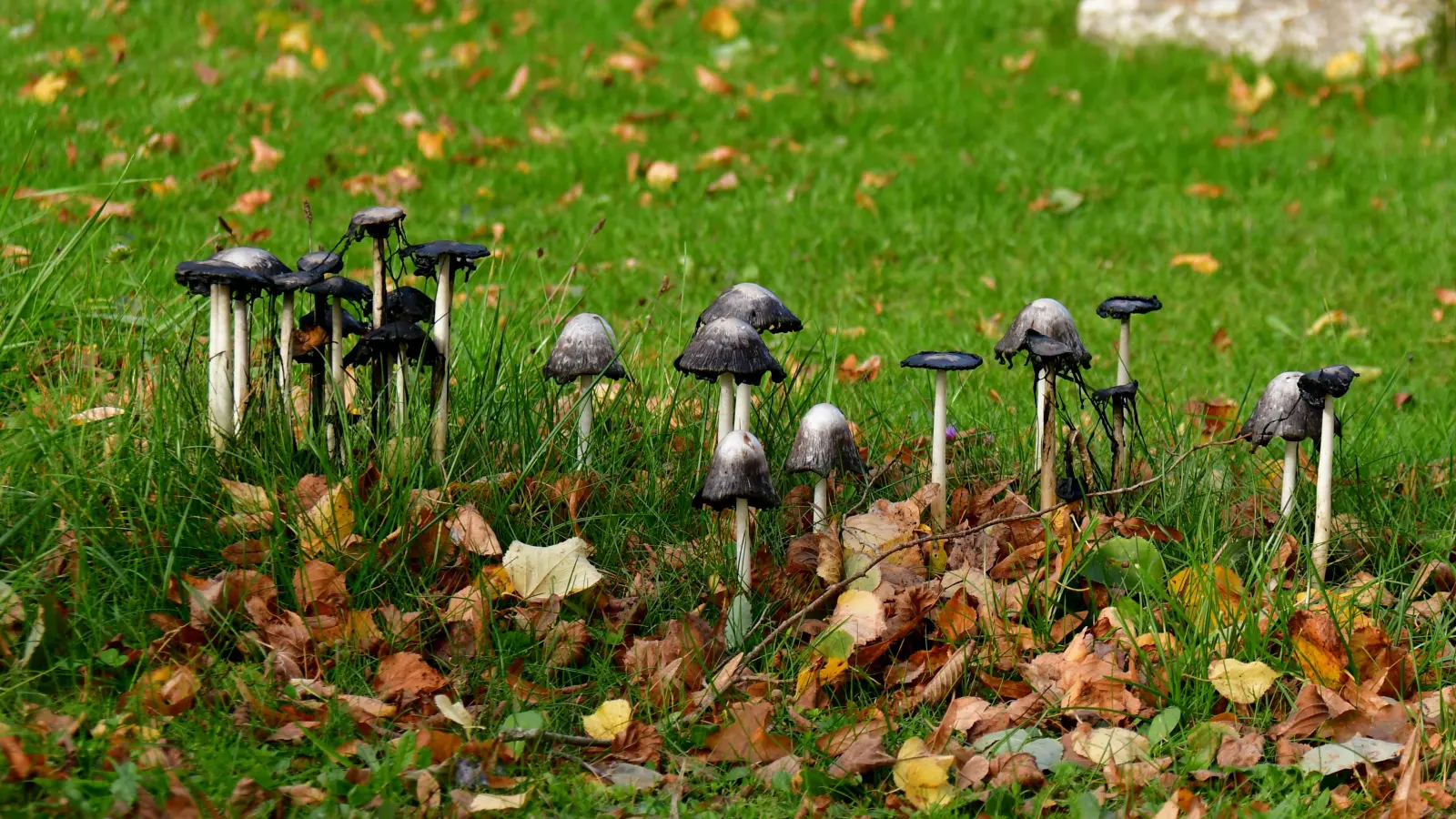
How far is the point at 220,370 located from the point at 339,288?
0.34 meters

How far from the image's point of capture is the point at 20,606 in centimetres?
293

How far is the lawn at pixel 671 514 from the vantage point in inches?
111

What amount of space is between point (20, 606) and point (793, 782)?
5.25ft

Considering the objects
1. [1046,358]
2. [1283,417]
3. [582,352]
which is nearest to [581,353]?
[582,352]

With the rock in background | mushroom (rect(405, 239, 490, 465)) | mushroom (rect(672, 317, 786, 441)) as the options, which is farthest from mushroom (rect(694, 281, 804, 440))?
the rock in background

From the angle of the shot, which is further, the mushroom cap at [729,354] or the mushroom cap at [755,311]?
the mushroom cap at [755,311]

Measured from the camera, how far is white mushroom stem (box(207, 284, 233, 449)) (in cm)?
320

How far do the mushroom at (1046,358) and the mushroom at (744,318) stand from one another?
499 millimetres

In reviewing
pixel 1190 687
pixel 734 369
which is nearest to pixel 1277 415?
pixel 1190 687

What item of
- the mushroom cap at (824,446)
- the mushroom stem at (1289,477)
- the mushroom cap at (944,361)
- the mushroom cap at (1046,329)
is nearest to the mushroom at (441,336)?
the mushroom cap at (824,446)

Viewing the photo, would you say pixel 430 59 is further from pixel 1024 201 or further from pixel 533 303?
pixel 533 303

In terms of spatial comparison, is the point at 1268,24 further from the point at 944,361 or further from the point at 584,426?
the point at 584,426

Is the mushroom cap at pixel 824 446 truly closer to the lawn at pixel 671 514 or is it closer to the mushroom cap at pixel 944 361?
the mushroom cap at pixel 944 361

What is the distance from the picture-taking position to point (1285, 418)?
3.22m
